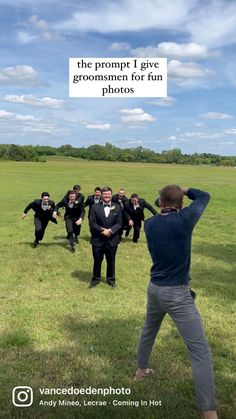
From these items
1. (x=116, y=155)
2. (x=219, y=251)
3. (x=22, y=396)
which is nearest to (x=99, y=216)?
(x=22, y=396)

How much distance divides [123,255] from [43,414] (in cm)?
1026

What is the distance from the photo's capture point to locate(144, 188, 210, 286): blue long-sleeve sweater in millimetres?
5262

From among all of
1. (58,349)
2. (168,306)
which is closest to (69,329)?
(58,349)

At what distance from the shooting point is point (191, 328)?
5.24 meters

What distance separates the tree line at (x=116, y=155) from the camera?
509 ft

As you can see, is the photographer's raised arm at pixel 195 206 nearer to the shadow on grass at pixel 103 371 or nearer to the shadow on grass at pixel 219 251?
the shadow on grass at pixel 103 371

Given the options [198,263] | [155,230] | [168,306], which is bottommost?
[198,263]

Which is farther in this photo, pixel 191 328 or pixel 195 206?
pixel 195 206

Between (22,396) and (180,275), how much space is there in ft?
8.23

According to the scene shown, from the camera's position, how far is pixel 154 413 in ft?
17.8

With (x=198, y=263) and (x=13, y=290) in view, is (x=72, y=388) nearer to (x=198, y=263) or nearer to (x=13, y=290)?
(x=13, y=290)

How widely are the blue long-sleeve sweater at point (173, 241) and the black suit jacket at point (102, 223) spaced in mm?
5533

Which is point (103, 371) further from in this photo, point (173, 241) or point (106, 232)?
point (106, 232)

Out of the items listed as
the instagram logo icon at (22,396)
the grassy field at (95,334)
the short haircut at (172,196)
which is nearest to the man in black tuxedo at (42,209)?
the grassy field at (95,334)
